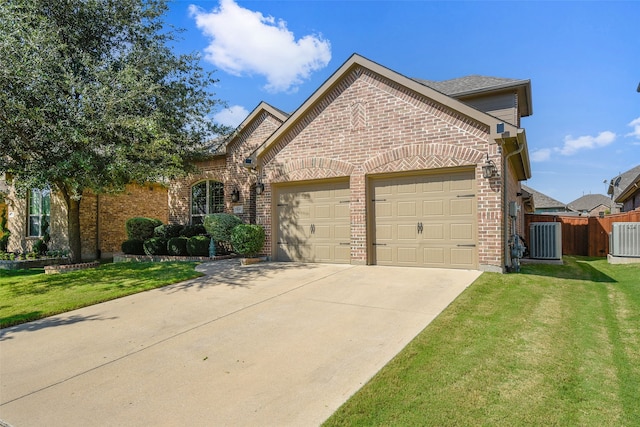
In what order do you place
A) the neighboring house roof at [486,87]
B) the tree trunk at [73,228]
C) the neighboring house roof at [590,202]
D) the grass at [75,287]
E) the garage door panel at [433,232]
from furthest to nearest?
the neighboring house roof at [590,202] < the neighboring house roof at [486,87] < the tree trunk at [73,228] < the garage door panel at [433,232] < the grass at [75,287]

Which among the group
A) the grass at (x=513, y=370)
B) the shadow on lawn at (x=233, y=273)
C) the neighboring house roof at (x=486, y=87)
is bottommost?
the grass at (x=513, y=370)

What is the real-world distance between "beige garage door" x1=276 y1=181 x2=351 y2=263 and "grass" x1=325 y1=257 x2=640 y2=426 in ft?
14.2

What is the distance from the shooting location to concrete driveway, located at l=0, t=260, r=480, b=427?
3.01 m

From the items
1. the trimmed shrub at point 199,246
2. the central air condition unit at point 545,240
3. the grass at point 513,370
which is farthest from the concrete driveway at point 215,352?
the central air condition unit at point 545,240

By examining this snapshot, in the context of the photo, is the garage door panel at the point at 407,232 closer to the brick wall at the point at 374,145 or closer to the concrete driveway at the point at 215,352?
the brick wall at the point at 374,145

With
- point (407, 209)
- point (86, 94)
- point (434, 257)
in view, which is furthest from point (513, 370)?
point (86, 94)

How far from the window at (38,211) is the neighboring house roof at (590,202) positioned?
63.0 metres

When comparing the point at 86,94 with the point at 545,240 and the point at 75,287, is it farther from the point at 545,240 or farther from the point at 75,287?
the point at 545,240

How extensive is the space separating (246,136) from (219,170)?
172 cm

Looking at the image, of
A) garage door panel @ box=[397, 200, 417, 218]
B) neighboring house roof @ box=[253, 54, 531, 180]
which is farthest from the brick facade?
garage door panel @ box=[397, 200, 417, 218]

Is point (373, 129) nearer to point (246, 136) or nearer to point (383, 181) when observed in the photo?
point (383, 181)

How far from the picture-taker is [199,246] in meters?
11.7

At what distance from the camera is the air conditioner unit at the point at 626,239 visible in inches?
424

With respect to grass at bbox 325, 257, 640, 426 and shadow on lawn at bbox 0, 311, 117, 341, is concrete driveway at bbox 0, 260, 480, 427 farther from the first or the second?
grass at bbox 325, 257, 640, 426
